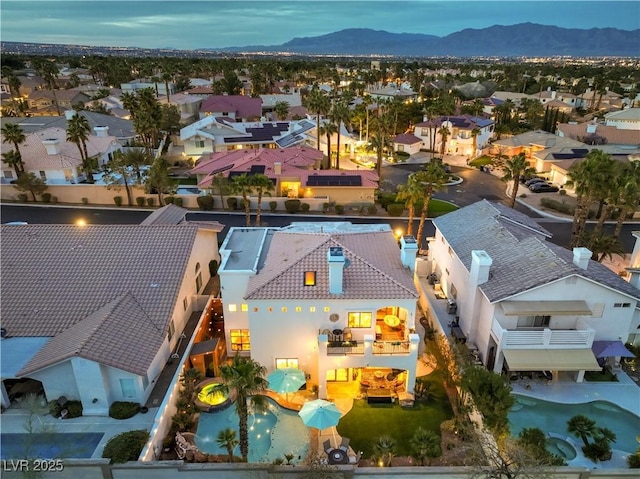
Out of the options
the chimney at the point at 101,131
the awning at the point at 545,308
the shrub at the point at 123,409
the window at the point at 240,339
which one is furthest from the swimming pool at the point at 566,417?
the chimney at the point at 101,131

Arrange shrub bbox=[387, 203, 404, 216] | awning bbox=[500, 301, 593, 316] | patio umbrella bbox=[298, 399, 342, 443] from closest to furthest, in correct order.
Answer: patio umbrella bbox=[298, 399, 342, 443], awning bbox=[500, 301, 593, 316], shrub bbox=[387, 203, 404, 216]

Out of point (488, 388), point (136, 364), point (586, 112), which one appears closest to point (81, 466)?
point (136, 364)

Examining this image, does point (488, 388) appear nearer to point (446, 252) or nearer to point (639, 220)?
point (446, 252)

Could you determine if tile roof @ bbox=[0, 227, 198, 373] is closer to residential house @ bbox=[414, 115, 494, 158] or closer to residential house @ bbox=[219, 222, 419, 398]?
residential house @ bbox=[219, 222, 419, 398]

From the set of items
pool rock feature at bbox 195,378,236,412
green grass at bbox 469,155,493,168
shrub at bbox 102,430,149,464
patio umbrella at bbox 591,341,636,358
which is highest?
shrub at bbox 102,430,149,464

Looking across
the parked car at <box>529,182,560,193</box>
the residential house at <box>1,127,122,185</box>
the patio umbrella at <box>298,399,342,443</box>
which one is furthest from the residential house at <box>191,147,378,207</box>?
the patio umbrella at <box>298,399,342,443</box>

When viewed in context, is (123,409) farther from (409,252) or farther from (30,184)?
(30,184)

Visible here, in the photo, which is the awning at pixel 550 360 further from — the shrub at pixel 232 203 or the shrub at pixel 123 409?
the shrub at pixel 232 203
